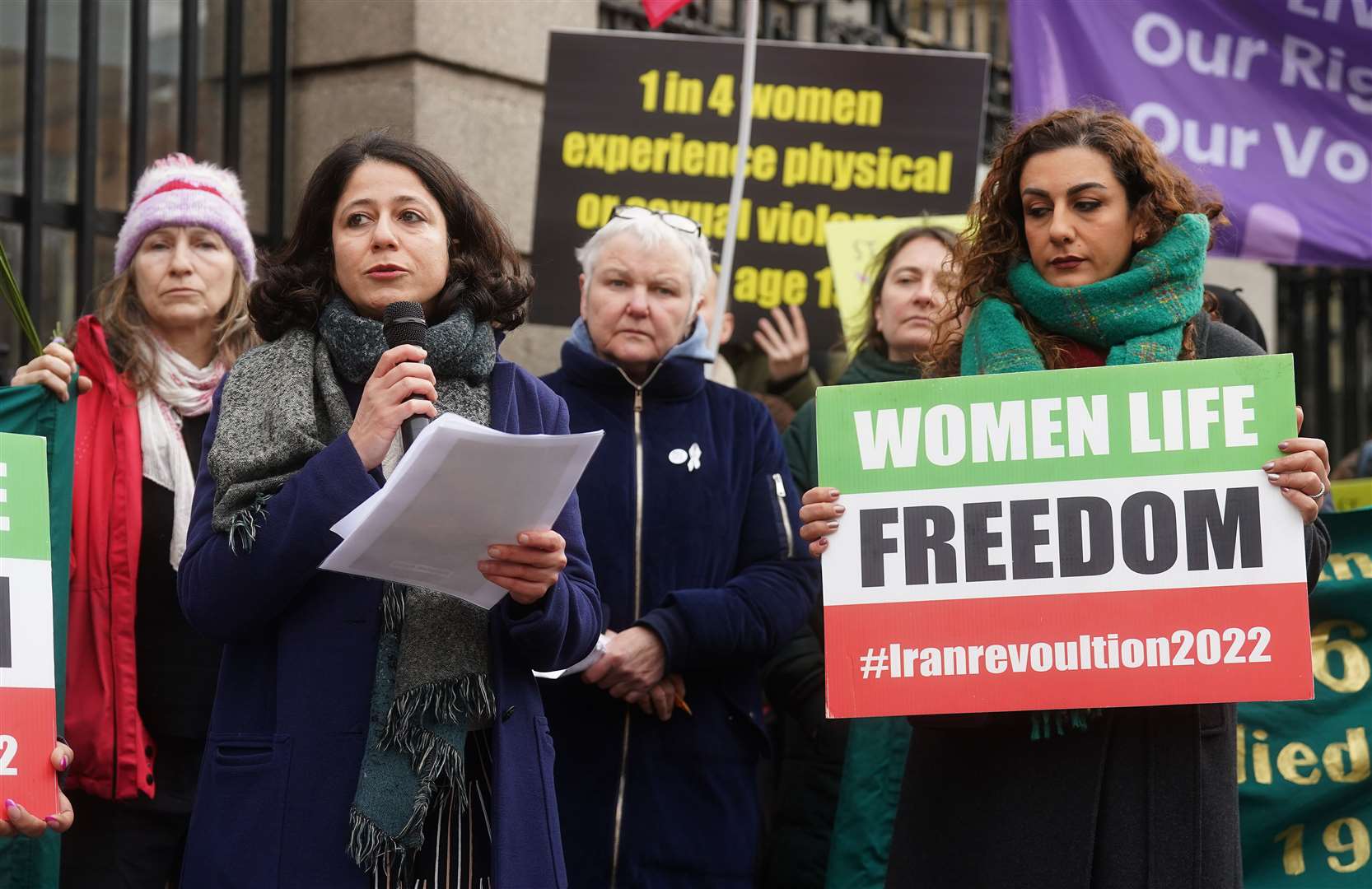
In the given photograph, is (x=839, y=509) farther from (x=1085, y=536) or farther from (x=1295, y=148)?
(x=1295, y=148)

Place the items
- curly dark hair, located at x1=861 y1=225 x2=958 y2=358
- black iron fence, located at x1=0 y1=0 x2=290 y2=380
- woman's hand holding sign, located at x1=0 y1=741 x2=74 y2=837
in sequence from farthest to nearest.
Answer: black iron fence, located at x1=0 y1=0 x2=290 y2=380 < curly dark hair, located at x1=861 y1=225 x2=958 y2=358 < woman's hand holding sign, located at x1=0 y1=741 x2=74 y2=837

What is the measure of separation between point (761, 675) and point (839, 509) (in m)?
1.73

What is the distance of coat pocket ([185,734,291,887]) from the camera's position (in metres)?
2.84

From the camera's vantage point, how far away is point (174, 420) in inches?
163

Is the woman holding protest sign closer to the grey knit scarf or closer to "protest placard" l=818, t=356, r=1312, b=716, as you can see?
"protest placard" l=818, t=356, r=1312, b=716

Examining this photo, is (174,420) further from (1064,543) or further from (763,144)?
(763,144)

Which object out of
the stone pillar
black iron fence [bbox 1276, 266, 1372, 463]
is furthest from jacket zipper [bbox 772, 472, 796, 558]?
black iron fence [bbox 1276, 266, 1372, 463]

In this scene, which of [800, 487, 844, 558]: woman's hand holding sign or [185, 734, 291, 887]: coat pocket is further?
[800, 487, 844, 558]: woman's hand holding sign

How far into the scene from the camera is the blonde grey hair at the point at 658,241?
14.5 feet

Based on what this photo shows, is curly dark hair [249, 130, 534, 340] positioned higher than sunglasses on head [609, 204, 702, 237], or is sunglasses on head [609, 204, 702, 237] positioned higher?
sunglasses on head [609, 204, 702, 237]

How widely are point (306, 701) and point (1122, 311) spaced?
5.15 ft

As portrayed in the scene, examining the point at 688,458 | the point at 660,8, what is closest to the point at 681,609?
the point at 688,458

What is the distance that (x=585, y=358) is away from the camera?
4.33 meters

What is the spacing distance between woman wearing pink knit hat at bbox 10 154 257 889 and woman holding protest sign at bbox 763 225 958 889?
154 cm
